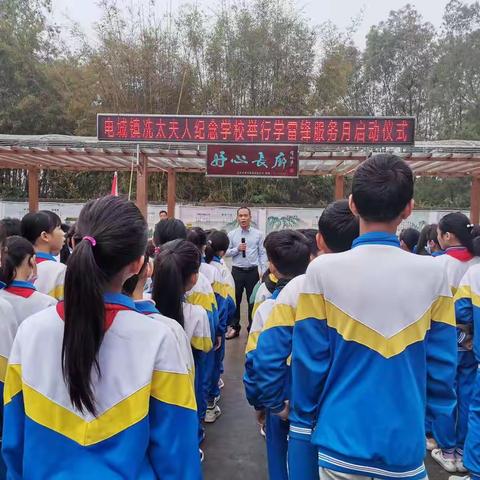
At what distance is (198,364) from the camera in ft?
8.74

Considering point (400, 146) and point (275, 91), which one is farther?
point (275, 91)

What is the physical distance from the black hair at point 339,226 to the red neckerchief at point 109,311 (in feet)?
2.96

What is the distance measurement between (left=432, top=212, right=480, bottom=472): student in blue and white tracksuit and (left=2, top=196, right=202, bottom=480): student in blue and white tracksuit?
6.55ft

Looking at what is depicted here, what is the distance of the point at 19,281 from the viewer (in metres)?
2.03

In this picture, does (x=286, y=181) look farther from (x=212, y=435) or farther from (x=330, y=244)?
(x=330, y=244)

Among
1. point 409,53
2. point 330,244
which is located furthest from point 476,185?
point 409,53

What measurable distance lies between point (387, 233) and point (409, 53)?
21.7m

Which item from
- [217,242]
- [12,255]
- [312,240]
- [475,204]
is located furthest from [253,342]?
[475,204]

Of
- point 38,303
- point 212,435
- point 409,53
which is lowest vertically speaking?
point 212,435

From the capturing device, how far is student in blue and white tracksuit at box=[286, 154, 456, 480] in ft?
4.22

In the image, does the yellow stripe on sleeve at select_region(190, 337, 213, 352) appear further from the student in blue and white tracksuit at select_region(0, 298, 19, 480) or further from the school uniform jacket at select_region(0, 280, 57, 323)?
the student in blue and white tracksuit at select_region(0, 298, 19, 480)

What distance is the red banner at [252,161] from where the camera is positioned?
19.8ft

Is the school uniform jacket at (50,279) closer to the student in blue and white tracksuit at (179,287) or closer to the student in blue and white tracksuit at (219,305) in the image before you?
the student in blue and white tracksuit at (179,287)

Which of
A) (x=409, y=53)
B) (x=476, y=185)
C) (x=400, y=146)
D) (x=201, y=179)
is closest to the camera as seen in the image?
(x=400, y=146)
